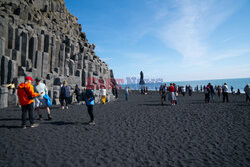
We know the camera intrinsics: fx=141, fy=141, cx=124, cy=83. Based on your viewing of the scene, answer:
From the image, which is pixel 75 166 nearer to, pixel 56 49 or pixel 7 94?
pixel 7 94

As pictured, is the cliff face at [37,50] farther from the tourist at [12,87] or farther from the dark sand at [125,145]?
the dark sand at [125,145]

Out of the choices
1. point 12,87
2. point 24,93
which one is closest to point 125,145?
point 24,93

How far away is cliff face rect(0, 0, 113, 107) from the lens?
494 inches

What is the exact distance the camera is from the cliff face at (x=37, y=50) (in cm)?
1254

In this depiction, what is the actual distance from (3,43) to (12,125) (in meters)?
9.46

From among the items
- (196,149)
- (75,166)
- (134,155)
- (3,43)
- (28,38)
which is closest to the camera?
(75,166)

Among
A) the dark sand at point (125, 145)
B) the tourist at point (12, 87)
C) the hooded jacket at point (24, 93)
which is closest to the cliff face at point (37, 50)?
the tourist at point (12, 87)

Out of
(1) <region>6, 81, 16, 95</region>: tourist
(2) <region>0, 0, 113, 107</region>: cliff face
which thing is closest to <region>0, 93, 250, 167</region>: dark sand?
(1) <region>6, 81, 16, 95</region>: tourist

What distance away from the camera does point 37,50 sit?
14375 millimetres

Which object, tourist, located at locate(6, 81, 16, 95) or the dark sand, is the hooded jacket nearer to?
the dark sand

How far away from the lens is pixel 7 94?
10.8 m

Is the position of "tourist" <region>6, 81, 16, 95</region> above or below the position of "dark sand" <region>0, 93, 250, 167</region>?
above

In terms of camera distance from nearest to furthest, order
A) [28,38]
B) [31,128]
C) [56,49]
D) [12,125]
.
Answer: [31,128] → [12,125] → [28,38] → [56,49]

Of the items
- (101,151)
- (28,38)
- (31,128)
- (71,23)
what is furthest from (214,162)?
(71,23)
